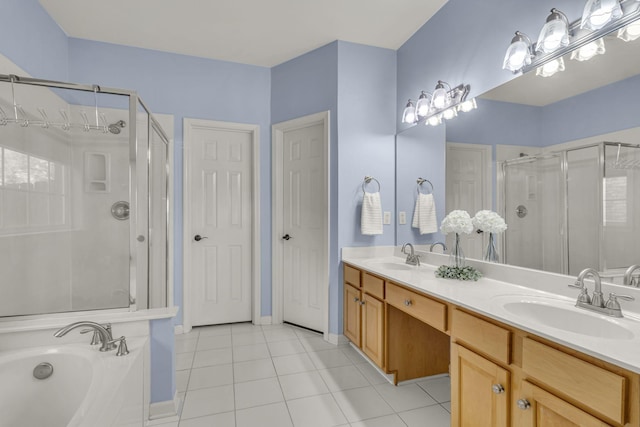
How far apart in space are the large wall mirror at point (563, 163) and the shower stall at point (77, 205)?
2098 millimetres

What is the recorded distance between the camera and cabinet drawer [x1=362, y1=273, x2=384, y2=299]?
2.13 metres

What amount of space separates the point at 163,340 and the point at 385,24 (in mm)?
2816

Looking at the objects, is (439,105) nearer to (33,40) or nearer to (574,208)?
(574,208)

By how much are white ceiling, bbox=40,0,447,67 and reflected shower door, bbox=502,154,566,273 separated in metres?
1.51

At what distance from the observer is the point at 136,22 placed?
2549 millimetres

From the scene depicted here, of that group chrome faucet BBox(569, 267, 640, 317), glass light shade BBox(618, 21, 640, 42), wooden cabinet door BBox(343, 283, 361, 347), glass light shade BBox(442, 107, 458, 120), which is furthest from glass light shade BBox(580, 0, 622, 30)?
wooden cabinet door BBox(343, 283, 361, 347)

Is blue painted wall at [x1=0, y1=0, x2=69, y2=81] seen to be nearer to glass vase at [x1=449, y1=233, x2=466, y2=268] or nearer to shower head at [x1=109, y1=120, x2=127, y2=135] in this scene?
shower head at [x1=109, y1=120, x2=127, y2=135]

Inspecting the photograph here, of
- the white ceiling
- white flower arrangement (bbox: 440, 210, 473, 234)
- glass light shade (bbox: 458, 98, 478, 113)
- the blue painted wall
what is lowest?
white flower arrangement (bbox: 440, 210, 473, 234)

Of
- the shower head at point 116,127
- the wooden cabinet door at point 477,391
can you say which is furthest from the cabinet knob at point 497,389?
the shower head at point 116,127

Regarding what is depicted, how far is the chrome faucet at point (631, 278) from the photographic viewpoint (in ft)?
3.96

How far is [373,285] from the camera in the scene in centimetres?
223

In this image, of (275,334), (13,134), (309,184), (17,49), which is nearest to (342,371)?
(275,334)

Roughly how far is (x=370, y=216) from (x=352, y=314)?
0.84m

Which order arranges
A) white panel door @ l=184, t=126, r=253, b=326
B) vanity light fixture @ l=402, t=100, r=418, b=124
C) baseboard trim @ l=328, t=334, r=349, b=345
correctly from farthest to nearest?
white panel door @ l=184, t=126, r=253, b=326 → baseboard trim @ l=328, t=334, r=349, b=345 → vanity light fixture @ l=402, t=100, r=418, b=124
